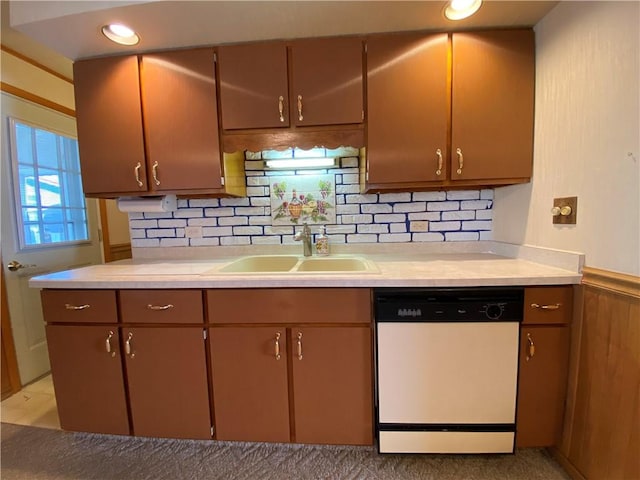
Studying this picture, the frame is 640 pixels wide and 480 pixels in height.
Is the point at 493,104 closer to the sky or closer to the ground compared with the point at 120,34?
closer to the ground

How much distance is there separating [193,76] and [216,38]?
0.23 metres

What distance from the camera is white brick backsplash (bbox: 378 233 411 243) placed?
1860mm

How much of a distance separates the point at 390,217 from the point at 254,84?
1.12 m

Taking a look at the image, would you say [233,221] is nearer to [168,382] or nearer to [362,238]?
[362,238]

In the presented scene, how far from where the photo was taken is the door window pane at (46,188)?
2023mm

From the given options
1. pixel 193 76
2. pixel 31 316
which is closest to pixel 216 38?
pixel 193 76

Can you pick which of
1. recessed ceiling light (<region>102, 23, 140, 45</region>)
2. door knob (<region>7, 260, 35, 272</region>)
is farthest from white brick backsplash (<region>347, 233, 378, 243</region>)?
door knob (<region>7, 260, 35, 272</region>)

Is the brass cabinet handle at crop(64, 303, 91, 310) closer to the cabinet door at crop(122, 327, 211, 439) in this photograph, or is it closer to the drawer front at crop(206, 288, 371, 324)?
the cabinet door at crop(122, 327, 211, 439)

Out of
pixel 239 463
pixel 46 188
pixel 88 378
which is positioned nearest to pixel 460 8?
pixel 239 463

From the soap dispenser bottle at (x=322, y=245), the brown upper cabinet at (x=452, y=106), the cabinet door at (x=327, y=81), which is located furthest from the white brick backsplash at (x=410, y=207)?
the cabinet door at (x=327, y=81)

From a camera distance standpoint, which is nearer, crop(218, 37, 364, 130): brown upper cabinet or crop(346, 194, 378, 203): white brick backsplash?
crop(218, 37, 364, 130): brown upper cabinet

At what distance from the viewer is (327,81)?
1.47 meters

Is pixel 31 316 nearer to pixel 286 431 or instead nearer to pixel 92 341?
pixel 92 341

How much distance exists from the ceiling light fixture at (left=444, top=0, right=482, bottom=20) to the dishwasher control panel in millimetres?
1264
